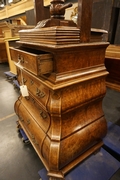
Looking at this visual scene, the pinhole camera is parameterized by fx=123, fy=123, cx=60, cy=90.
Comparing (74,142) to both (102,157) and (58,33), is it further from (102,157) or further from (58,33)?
(58,33)

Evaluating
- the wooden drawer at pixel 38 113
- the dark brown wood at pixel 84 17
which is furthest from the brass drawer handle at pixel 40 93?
the dark brown wood at pixel 84 17

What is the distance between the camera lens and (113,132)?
134 centimetres

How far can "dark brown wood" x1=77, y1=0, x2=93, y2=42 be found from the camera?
0.68 metres

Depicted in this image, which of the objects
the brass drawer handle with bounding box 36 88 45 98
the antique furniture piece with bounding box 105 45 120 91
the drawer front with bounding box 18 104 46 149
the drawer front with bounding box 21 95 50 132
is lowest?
the drawer front with bounding box 18 104 46 149

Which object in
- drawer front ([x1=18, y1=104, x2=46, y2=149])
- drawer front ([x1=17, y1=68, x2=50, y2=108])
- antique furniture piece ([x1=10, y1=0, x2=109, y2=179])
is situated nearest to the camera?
antique furniture piece ([x1=10, y1=0, x2=109, y2=179])

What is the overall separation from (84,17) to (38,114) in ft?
2.49

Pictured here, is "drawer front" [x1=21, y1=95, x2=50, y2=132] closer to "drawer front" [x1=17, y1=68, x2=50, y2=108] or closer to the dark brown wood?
"drawer front" [x1=17, y1=68, x2=50, y2=108]

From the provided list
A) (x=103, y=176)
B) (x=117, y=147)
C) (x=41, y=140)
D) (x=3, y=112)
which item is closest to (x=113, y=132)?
(x=117, y=147)

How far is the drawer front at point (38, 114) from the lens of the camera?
0.88 meters

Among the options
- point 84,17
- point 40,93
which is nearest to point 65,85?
point 40,93

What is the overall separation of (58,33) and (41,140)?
2.38 feet

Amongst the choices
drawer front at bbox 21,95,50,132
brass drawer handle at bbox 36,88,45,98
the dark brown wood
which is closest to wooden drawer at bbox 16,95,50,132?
drawer front at bbox 21,95,50,132

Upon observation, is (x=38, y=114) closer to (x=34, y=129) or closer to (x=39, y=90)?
(x=34, y=129)

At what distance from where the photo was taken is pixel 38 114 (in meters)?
1.01
